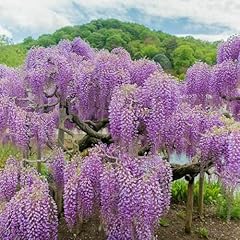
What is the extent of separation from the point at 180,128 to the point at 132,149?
0.55 metres

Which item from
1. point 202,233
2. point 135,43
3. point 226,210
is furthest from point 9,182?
point 135,43

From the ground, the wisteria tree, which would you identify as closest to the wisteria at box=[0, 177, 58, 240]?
the wisteria tree

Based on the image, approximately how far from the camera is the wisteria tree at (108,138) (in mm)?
3654

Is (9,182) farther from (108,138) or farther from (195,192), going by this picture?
(195,192)

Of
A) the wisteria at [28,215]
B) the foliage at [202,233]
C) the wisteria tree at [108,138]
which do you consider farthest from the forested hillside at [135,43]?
the wisteria at [28,215]

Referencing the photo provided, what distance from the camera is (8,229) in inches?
147

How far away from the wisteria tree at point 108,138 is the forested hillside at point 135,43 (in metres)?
5.37

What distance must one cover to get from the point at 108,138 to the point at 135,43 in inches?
358

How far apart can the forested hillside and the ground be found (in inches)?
175

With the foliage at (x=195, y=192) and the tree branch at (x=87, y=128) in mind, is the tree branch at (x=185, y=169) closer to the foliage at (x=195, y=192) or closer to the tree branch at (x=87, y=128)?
the tree branch at (x=87, y=128)

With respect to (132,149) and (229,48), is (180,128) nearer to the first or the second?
(132,149)

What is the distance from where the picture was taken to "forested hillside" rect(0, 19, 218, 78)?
11.2 m

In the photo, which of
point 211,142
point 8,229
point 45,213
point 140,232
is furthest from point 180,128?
point 8,229

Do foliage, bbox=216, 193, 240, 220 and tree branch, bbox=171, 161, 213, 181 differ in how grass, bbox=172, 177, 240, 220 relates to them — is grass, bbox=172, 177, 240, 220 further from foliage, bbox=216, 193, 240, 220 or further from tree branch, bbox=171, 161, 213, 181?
tree branch, bbox=171, 161, 213, 181
